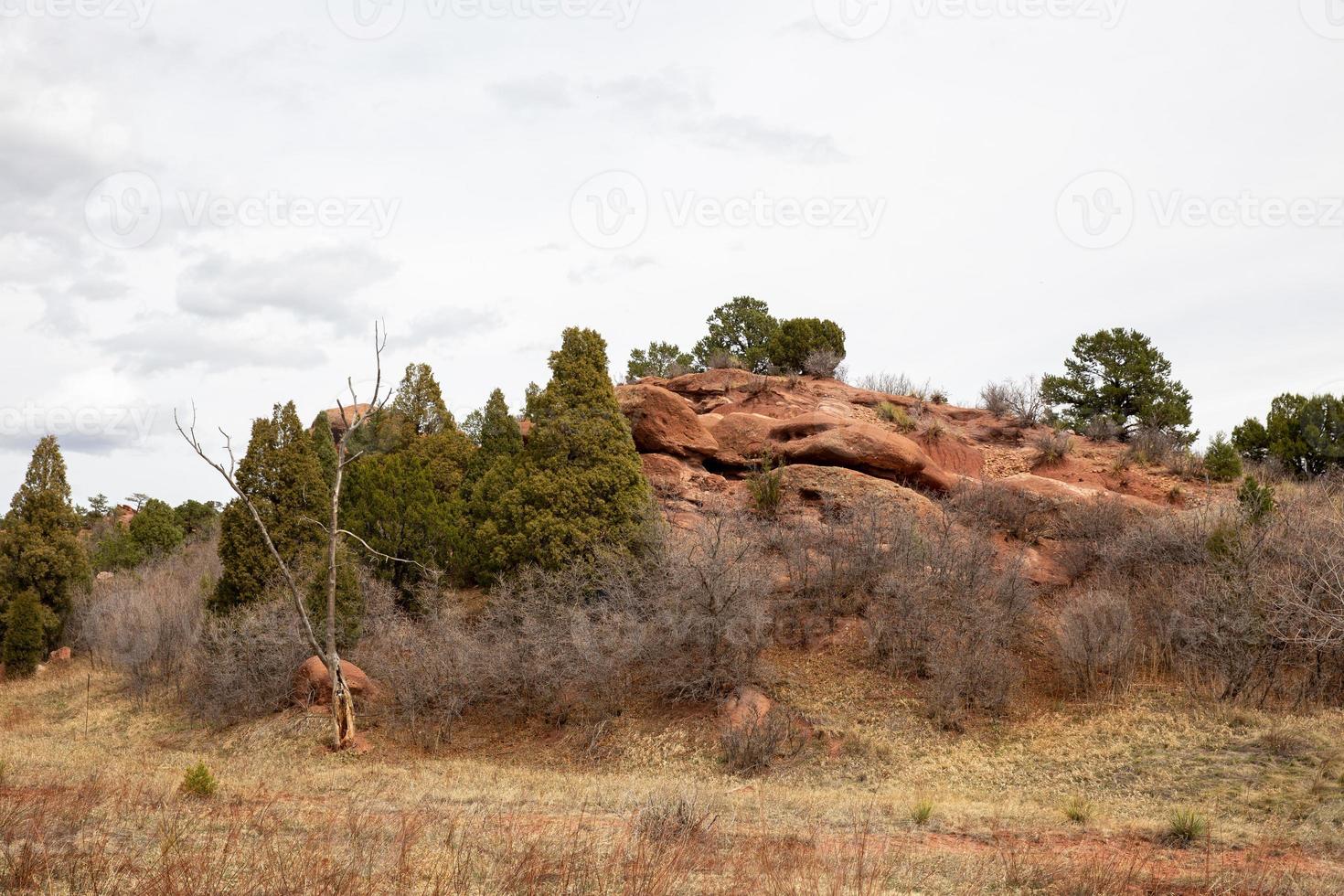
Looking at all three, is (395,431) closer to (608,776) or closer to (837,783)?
(608,776)

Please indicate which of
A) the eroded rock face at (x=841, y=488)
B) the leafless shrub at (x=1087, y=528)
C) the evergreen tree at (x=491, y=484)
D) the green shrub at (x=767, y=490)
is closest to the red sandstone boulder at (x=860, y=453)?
the eroded rock face at (x=841, y=488)

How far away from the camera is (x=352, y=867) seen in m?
7.85

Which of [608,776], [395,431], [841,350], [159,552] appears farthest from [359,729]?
[841,350]

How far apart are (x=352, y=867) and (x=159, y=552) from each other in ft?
122

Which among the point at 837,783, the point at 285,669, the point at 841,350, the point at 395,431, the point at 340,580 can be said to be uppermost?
the point at 841,350

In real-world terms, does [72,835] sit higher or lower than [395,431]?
lower

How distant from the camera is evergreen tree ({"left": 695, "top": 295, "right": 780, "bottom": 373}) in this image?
145ft

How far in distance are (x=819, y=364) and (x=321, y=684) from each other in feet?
83.4

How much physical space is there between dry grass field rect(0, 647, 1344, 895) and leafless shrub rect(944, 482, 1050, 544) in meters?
9.21

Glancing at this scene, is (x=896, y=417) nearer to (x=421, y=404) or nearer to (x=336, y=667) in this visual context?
(x=421, y=404)

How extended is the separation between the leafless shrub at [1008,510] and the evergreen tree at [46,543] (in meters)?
29.0

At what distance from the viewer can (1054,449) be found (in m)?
33.7

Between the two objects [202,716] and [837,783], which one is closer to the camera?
[837,783]

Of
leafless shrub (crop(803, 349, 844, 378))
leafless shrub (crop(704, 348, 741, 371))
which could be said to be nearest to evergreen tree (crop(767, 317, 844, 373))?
leafless shrub (crop(803, 349, 844, 378))
